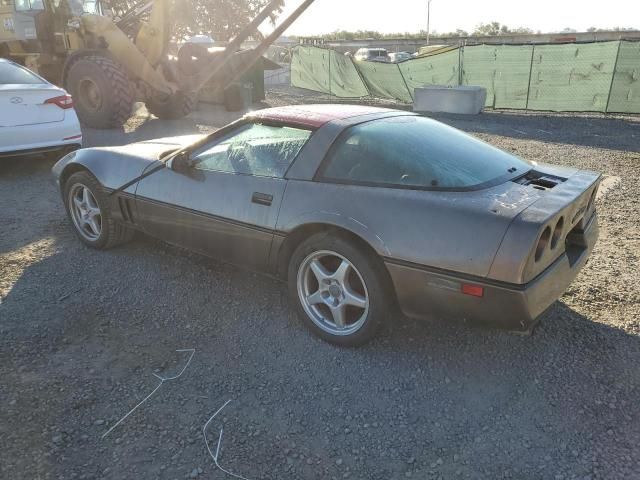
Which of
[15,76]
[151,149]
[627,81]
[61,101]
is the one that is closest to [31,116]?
Answer: [61,101]

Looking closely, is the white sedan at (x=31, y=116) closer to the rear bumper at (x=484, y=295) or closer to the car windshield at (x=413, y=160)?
the car windshield at (x=413, y=160)

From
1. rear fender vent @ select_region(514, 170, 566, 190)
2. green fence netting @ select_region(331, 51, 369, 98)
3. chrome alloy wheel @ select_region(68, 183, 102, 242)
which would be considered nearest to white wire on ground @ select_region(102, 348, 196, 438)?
chrome alloy wheel @ select_region(68, 183, 102, 242)

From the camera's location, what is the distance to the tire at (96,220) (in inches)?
160

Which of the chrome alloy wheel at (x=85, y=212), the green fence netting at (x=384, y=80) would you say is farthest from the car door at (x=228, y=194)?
the green fence netting at (x=384, y=80)

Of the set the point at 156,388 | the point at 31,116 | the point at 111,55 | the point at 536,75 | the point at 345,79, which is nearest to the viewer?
the point at 156,388

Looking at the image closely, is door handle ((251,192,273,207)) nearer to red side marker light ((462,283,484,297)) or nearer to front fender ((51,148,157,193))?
front fender ((51,148,157,193))

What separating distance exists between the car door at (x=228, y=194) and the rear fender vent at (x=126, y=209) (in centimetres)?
14

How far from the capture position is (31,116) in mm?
6285

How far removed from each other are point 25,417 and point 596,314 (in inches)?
135

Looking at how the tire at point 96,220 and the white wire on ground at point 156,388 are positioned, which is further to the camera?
the tire at point 96,220

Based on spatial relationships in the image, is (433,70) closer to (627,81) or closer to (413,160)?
(627,81)

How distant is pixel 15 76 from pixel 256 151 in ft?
16.5

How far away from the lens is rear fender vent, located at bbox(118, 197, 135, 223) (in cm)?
389

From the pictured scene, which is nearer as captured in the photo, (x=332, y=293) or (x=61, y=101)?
(x=332, y=293)
